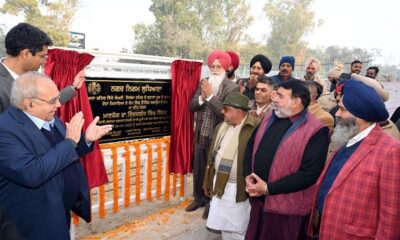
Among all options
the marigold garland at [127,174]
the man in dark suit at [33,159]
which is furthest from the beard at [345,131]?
the marigold garland at [127,174]

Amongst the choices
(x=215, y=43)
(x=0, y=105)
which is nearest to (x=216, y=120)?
(x=0, y=105)

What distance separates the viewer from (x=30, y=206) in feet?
6.43

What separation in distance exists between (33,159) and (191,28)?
49947 millimetres

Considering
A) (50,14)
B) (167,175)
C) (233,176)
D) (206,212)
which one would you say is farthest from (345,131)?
(50,14)

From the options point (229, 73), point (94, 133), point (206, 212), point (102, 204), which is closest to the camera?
point (94, 133)

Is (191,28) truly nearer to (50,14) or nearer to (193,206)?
(50,14)

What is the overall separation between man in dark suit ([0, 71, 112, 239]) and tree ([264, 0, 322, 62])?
63239mm

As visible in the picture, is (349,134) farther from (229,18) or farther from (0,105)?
(229,18)

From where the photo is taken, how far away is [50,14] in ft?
124

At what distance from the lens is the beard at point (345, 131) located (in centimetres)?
215

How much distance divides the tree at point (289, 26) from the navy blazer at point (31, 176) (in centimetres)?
6330

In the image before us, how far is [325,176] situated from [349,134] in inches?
14.0

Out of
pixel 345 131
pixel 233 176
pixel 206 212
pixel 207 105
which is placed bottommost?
pixel 206 212

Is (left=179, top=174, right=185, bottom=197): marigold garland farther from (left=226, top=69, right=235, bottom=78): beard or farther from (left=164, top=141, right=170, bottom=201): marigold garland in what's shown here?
(left=226, top=69, right=235, bottom=78): beard
